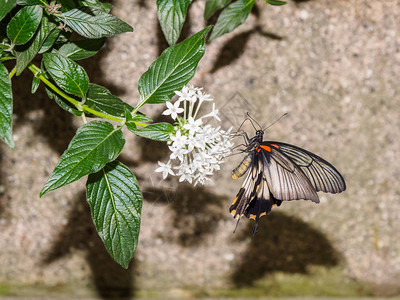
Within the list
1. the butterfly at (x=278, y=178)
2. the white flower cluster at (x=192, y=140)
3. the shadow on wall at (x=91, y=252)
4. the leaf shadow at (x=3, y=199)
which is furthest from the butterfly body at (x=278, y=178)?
the leaf shadow at (x=3, y=199)

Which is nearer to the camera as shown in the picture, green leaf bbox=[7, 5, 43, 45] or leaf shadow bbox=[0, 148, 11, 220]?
green leaf bbox=[7, 5, 43, 45]

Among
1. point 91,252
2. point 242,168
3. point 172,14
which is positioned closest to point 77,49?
point 172,14

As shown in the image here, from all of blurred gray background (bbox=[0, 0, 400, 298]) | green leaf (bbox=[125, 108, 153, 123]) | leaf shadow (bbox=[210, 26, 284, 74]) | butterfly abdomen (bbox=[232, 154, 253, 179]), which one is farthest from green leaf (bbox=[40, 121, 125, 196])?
leaf shadow (bbox=[210, 26, 284, 74])

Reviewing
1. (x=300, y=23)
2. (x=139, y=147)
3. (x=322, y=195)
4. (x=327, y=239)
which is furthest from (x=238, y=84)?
(x=327, y=239)

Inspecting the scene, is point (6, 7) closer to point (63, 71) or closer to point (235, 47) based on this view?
point (63, 71)

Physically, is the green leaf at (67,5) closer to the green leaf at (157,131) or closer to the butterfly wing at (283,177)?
the green leaf at (157,131)

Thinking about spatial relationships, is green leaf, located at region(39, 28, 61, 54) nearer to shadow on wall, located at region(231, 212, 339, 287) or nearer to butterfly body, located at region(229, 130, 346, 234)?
butterfly body, located at region(229, 130, 346, 234)
